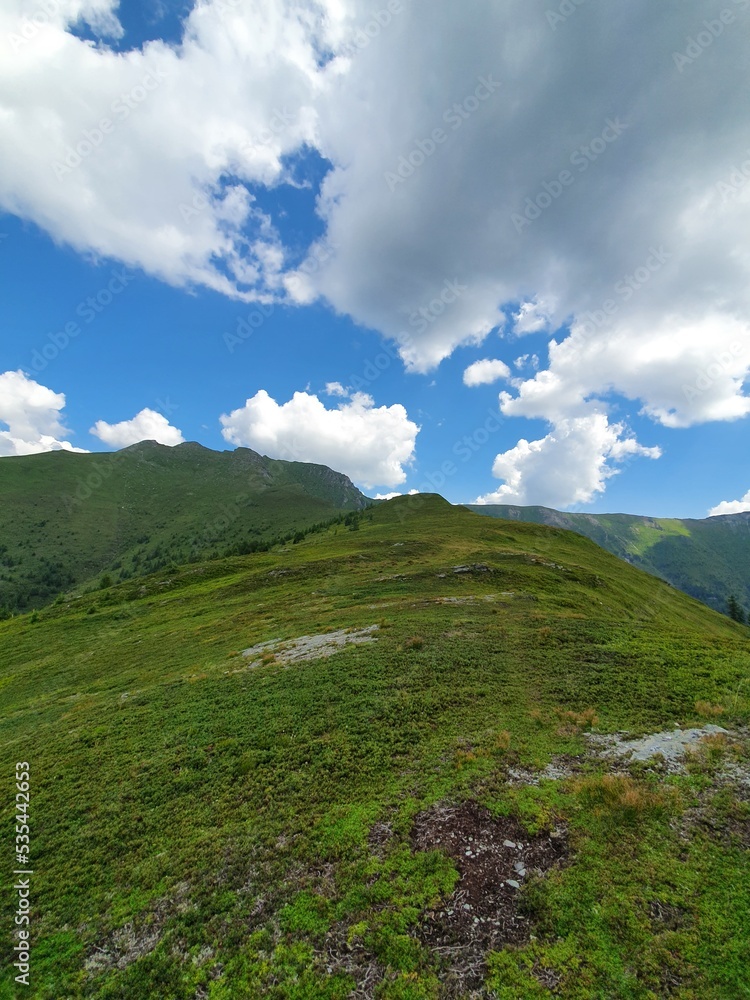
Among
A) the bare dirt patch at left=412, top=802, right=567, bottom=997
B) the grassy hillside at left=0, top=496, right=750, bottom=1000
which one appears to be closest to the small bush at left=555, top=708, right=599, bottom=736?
the grassy hillside at left=0, top=496, right=750, bottom=1000

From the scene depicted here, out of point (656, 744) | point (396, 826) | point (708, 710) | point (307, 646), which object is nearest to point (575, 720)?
point (656, 744)

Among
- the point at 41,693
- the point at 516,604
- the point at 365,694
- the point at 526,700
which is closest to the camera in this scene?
the point at 526,700

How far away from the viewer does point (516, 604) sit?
42.2 metres

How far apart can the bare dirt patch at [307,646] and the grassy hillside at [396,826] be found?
138 cm

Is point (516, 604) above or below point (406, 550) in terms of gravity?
below

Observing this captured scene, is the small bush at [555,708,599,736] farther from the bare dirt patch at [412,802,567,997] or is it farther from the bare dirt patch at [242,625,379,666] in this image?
the bare dirt patch at [242,625,379,666]

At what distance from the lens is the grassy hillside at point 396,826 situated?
964cm

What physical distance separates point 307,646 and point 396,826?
2067cm

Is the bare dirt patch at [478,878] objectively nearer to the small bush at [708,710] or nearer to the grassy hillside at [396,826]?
the grassy hillside at [396,826]

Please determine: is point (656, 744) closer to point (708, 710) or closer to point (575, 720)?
point (575, 720)

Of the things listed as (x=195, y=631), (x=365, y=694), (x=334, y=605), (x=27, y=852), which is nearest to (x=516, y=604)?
(x=334, y=605)

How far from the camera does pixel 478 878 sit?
11.5 meters

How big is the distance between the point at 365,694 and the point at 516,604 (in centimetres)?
2414

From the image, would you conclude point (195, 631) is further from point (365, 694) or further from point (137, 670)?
point (365, 694)
